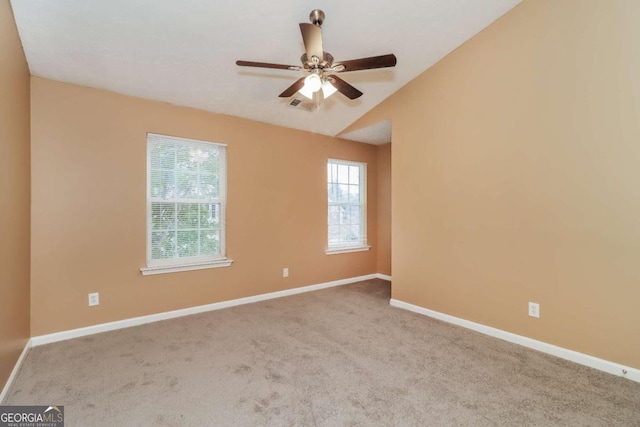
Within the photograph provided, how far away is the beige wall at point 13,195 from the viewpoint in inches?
74.5

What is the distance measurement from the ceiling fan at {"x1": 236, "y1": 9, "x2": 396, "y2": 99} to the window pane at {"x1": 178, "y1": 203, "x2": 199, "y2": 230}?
189 cm

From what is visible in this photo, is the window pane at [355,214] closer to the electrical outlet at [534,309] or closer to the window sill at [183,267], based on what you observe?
the window sill at [183,267]

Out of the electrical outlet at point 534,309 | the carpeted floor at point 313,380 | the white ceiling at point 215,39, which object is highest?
the white ceiling at point 215,39

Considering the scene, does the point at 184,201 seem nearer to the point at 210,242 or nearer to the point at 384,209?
the point at 210,242

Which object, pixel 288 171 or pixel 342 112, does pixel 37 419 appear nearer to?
pixel 288 171

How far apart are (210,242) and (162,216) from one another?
2.08 ft

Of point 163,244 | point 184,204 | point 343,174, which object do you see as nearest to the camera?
point 163,244

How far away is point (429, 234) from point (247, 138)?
258 cm

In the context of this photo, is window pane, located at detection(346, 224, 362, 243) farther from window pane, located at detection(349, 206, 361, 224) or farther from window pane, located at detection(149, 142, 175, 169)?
window pane, located at detection(149, 142, 175, 169)

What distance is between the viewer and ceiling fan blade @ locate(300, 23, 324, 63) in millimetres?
1929

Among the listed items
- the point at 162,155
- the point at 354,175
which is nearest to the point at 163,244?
the point at 162,155

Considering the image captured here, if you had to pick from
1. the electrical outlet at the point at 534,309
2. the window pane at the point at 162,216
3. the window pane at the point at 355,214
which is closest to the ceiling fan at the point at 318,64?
the window pane at the point at 162,216

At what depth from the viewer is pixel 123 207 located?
312cm

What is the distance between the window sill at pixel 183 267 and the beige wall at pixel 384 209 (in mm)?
2712
